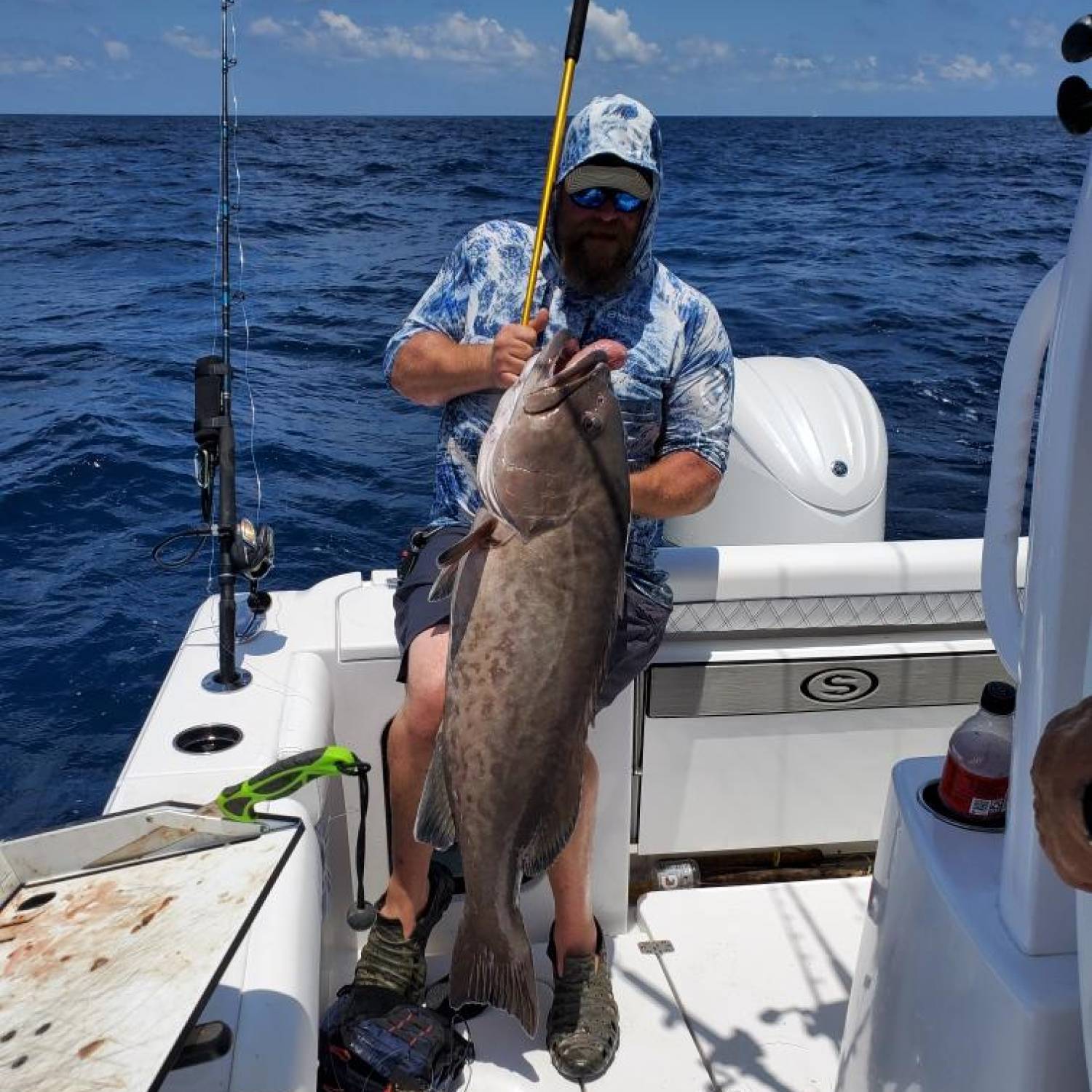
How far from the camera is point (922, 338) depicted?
12.7 meters

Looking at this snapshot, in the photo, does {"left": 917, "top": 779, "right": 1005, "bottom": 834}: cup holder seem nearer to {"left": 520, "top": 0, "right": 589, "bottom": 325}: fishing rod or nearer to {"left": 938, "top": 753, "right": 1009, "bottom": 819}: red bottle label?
{"left": 938, "top": 753, "right": 1009, "bottom": 819}: red bottle label

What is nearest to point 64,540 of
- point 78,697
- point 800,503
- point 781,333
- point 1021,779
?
point 78,697

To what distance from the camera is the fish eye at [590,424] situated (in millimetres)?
2027

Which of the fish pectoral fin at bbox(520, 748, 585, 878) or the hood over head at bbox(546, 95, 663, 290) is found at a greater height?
the hood over head at bbox(546, 95, 663, 290)

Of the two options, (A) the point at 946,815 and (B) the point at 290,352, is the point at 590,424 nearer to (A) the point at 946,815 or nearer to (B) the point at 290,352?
(A) the point at 946,815

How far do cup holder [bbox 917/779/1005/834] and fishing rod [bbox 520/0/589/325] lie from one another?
1.16 meters

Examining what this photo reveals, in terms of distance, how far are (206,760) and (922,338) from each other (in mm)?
11724

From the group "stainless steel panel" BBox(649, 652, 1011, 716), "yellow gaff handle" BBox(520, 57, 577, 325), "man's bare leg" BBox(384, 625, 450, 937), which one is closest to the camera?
"yellow gaff handle" BBox(520, 57, 577, 325)

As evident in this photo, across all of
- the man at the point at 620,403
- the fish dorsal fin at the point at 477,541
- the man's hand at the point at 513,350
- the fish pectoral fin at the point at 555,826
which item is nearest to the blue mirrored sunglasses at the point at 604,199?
the man at the point at 620,403

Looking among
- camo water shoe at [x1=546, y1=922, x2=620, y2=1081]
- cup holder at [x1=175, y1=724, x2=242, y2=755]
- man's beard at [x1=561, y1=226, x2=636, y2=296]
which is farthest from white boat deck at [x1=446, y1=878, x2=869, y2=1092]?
man's beard at [x1=561, y1=226, x2=636, y2=296]

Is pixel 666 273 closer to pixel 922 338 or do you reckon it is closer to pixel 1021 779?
pixel 1021 779

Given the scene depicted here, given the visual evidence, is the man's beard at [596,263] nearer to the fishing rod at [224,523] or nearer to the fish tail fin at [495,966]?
the fishing rod at [224,523]

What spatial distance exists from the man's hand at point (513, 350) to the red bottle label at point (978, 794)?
106 centimetres

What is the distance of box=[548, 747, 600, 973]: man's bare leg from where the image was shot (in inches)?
109
